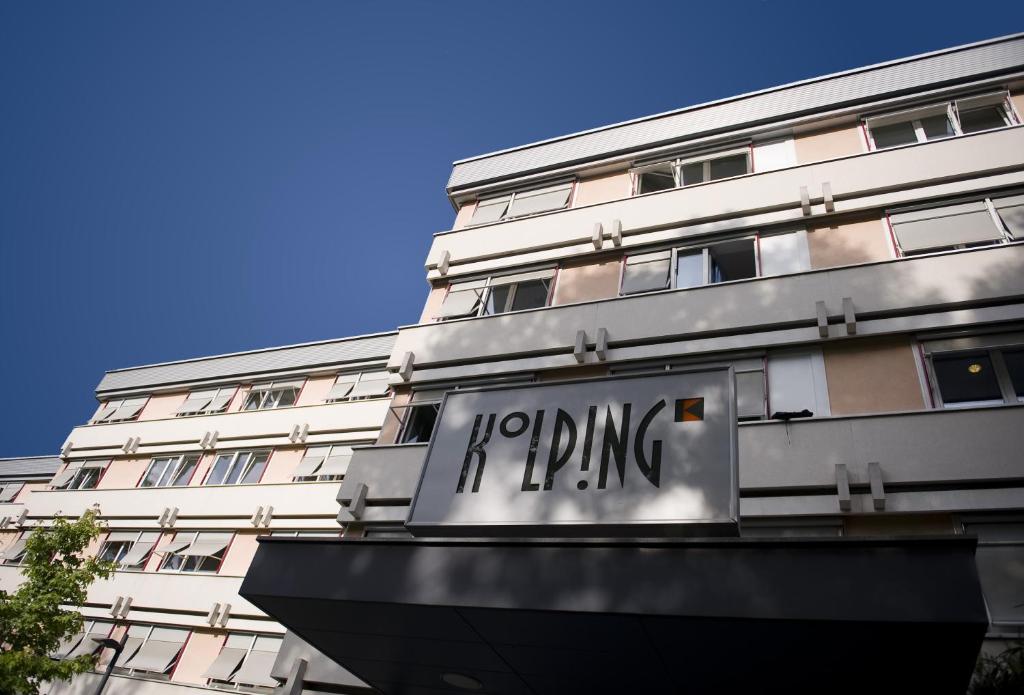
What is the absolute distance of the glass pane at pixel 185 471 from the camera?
24.9m

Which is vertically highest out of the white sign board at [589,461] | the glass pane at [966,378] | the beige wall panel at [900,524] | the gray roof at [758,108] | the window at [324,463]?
the gray roof at [758,108]

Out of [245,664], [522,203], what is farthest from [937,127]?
[245,664]

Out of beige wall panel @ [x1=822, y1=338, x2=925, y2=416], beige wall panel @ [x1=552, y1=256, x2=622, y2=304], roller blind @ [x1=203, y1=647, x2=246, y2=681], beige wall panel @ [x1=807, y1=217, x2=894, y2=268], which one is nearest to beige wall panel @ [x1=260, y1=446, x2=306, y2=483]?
roller blind @ [x1=203, y1=647, x2=246, y2=681]

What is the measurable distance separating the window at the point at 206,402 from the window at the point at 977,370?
24.2 m

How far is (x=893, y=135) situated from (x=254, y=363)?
22.9 meters

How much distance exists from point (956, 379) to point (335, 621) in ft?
30.6

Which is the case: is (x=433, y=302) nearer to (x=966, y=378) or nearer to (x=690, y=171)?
(x=690, y=171)

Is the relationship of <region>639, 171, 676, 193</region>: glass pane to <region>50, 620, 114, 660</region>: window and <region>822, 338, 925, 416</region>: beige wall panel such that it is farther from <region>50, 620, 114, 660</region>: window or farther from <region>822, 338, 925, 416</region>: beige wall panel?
<region>50, 620, 114, 660</region>: window

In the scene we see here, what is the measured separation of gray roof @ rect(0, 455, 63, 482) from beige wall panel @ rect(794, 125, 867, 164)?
3676 cm

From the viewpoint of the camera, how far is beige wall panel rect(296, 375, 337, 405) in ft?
82.8

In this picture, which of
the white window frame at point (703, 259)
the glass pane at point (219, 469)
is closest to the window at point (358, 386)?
the glass pane at point (219, 469)

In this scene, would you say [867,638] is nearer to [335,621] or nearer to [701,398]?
[701,398]

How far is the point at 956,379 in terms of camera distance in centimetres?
1021

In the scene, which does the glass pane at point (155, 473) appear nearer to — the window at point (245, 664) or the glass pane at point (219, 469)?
the glass pane at point (219, 469)
